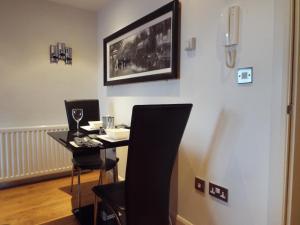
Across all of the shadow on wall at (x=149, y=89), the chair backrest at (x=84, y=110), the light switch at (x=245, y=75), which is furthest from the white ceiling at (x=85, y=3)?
the light switch at (x=245, y=75)

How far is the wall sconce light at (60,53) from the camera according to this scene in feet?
9.57

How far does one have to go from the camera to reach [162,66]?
1.99m

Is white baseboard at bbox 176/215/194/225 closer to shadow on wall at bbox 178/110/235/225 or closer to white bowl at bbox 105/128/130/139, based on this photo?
shadow on wall at bbox 178/110/235/225

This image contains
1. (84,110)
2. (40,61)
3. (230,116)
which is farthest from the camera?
(40,61)

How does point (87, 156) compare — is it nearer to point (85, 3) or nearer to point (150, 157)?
point (150, 157)

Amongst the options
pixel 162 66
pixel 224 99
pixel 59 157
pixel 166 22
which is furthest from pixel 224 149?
pixel 59 157

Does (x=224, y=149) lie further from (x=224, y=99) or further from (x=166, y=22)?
(x=166, y=22)

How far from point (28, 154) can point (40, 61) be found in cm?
115

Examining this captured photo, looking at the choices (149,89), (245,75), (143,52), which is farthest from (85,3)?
(245,75)

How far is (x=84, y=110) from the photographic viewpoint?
2641 millimetres

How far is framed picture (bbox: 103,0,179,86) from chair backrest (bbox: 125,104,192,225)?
77cm

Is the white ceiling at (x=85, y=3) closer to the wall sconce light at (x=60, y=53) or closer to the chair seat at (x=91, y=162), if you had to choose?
the wall sconce light at (x=60, y=53)

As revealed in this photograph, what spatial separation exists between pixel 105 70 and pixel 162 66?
1244mm

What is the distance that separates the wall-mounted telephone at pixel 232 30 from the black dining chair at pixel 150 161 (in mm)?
483
